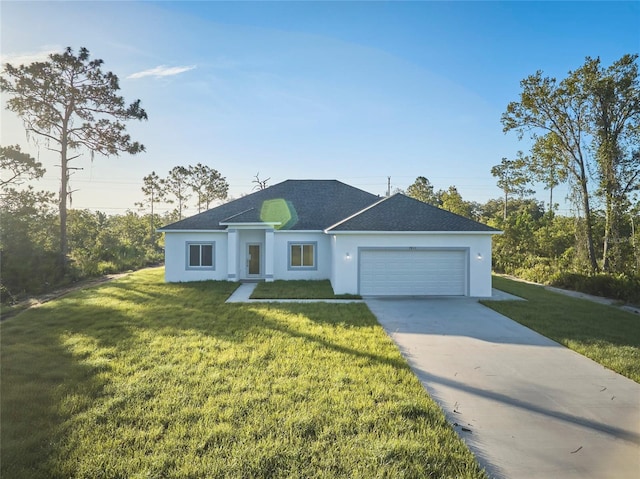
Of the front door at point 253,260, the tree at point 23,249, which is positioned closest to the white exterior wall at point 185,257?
the front door at point 253,260

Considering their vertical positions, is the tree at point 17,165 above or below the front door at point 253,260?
above

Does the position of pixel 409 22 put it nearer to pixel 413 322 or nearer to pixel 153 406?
pixel 413 322

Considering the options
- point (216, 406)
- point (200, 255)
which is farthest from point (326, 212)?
point (216, 406)

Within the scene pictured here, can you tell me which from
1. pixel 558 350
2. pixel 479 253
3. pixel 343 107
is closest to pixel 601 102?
pixel 479 253

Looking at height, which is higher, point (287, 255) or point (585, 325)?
point (287, 255)

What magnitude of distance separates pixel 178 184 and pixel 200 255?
1308 inches

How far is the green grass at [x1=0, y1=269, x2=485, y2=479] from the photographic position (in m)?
→ 3.41

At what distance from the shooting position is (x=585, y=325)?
8.89m

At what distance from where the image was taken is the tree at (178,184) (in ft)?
148

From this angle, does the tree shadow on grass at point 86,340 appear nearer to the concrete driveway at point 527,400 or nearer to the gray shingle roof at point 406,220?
the concrete driveway at point 527,400

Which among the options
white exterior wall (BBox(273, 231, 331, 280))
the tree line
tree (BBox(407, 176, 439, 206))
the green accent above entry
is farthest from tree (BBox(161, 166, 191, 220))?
white exterior wall (BBox(273, 231, 331, 280))

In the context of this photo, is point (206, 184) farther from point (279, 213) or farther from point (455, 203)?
point (455, 203)

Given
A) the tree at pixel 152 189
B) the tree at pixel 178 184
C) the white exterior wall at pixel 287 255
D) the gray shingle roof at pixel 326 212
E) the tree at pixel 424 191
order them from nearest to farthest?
the gray shingle roof at pixel 326 212 < the white exterior wall at pixel 287 255 < the tree at pixel 424 191 < the tree at pixel 152 189 < the tree at pixel 178 184

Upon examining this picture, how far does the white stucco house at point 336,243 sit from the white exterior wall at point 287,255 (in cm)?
5
